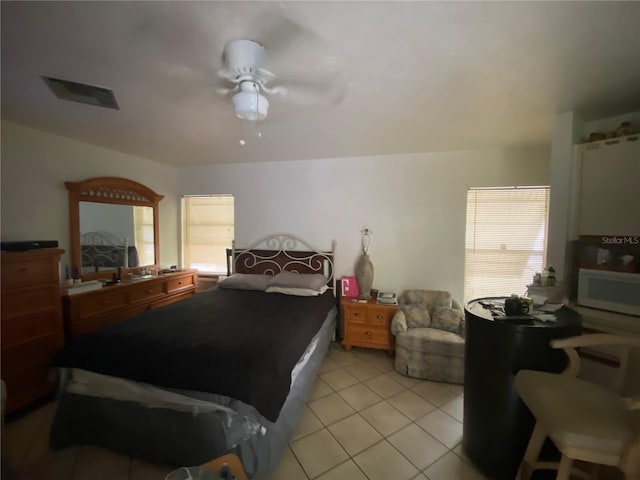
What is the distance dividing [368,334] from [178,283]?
271 cm

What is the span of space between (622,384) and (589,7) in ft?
6.44

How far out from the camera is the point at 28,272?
208cm

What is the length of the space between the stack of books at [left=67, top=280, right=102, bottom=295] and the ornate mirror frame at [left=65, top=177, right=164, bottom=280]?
249mm

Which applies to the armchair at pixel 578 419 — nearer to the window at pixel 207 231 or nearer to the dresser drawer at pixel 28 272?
the dresser drawer at pixel 28 272

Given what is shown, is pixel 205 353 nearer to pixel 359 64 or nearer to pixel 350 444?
pixel 350 444

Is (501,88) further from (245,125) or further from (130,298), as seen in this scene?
(130,298)

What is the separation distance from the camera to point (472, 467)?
165 centimetres

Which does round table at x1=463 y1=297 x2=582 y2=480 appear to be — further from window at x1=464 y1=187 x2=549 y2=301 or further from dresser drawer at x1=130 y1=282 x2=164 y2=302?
dresser drawer at x1=130 y1=282 x2=164 y2=302

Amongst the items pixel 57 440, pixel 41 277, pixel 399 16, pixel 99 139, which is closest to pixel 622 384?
pixel 399 16

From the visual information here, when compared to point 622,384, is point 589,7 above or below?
above

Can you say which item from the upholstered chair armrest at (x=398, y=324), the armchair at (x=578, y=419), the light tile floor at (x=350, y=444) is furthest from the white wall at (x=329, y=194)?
the armchair at (x=578, y=419)

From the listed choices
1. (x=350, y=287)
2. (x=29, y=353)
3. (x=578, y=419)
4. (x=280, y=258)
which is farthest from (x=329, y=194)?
(x=29, y=353)

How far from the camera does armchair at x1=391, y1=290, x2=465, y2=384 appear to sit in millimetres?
2502

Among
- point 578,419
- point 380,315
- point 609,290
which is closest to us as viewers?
point 578,419
